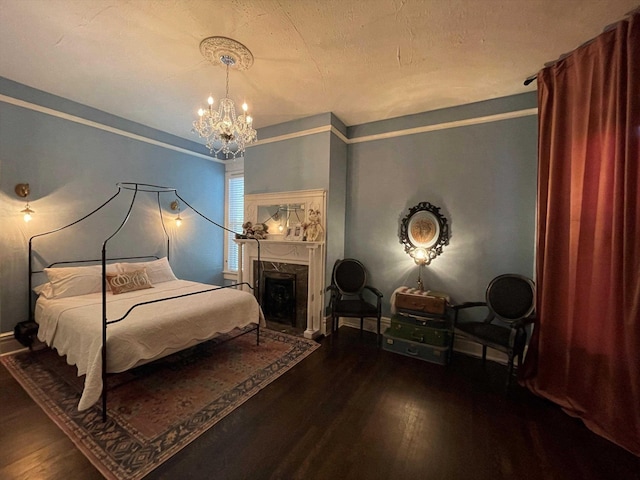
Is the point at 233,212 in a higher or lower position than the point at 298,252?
higher

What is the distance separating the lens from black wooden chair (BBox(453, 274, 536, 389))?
251 cm

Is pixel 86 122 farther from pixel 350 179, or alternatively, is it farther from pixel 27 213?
pixel 350 179

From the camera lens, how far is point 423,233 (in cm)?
353

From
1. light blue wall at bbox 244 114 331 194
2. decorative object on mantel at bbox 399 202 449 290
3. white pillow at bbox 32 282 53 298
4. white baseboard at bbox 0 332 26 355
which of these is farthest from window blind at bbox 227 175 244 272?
decorative object on mantel at bbox 399 202 449 290

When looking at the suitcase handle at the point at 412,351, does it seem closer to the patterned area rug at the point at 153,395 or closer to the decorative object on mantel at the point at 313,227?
the patterned area rug at the point at 153,395

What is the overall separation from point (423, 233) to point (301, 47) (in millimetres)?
2557

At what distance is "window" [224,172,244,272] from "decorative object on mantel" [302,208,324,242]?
2.24 meters

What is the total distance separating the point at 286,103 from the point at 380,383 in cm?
350

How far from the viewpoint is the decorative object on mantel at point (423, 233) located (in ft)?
11.3

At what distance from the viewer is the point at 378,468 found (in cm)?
165

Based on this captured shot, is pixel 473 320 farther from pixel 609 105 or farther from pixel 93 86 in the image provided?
pixel 93 86

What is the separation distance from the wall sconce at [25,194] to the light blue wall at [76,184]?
5cm

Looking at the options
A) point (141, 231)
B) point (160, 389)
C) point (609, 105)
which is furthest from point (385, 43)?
point (141, 231)

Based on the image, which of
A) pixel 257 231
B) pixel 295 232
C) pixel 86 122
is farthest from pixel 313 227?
pixel 86 122
